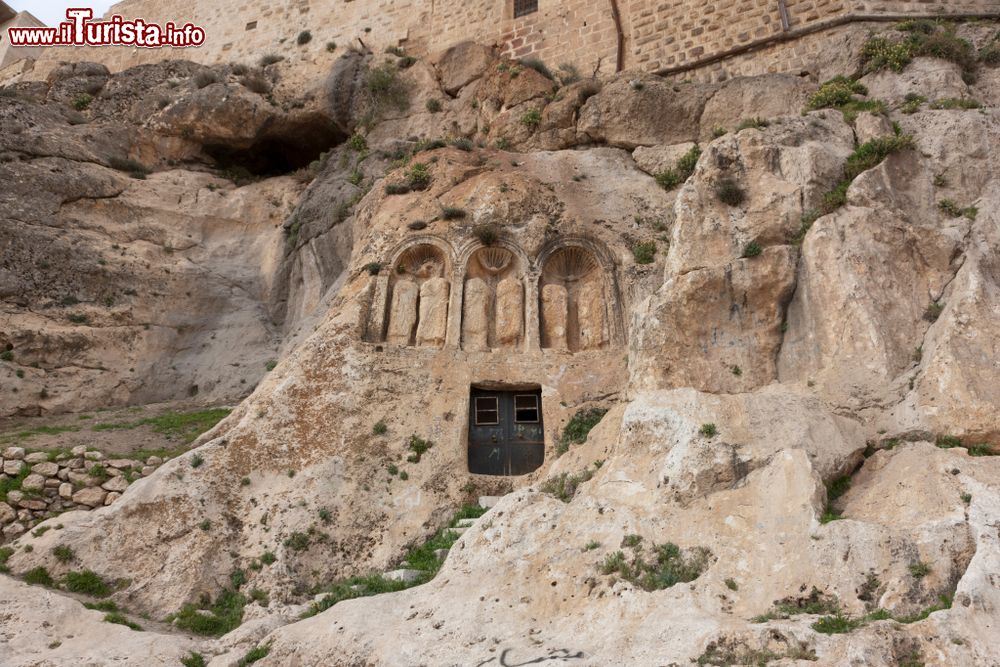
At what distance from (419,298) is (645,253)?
478 cm

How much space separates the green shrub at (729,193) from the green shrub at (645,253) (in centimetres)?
297

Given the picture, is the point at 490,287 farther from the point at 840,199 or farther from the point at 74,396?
the point at 74,396

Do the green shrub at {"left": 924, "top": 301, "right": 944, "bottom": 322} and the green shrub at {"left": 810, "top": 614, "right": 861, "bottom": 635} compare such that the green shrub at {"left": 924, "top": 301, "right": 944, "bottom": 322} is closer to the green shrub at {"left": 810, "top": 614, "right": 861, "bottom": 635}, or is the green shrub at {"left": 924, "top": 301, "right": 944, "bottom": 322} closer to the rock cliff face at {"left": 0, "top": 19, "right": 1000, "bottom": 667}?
the rock cliff face at {"left": 0, "top": 19, "right": 1000, "bottom": 667}

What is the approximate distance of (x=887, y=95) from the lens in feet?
53.6

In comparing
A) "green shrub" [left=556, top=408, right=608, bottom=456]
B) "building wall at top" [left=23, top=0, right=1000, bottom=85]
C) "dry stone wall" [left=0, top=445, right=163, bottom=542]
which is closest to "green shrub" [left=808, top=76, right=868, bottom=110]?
"building wall at top" [left=23, top=0, right=1000, bottom=85]

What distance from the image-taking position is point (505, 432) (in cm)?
1495

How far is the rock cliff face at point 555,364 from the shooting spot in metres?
8.42

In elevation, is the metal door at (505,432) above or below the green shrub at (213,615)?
above

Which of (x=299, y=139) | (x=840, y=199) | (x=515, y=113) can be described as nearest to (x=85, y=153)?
(x=299, y=139)

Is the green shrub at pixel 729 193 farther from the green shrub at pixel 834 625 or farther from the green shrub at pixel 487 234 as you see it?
the green shrub at pixel 834 625

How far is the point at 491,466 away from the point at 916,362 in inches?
284

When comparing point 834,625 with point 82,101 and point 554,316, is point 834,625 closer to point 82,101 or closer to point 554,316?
point 554,316

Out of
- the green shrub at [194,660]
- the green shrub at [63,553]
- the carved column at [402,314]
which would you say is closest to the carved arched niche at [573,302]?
the carved column at [402,314]

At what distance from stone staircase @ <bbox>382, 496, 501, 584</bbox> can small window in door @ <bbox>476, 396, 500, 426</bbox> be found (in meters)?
Answer: 2.06
